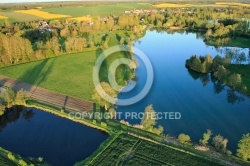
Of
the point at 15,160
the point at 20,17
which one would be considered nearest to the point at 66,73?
the point at 15,160

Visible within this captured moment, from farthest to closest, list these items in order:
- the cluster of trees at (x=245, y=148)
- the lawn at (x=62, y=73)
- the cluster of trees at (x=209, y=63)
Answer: the cluster of trees at (x=209, y=63), the lawn at (x=62, y=73), the cluster of trees at (x=245, y=148)

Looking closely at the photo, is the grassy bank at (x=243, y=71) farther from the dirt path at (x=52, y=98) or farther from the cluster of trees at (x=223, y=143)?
the dirt path at (x=52, y=98)

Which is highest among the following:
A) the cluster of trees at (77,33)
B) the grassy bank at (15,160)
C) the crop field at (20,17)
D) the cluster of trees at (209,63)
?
the crop field at (20,17)

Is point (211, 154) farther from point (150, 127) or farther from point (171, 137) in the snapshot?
point (150, 127)

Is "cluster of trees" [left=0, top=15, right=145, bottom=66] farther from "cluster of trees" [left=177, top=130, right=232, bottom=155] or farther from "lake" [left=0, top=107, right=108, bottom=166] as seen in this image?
"cluster of trees" [left=177, top=130, right=232, bottom=155]

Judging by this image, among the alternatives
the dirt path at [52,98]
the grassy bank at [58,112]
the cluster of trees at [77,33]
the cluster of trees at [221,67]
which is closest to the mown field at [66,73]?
the dirt path at [52,98]

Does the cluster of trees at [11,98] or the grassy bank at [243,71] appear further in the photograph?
the grassy bank at [243,71]

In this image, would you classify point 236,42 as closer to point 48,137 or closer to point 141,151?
point 141,151
